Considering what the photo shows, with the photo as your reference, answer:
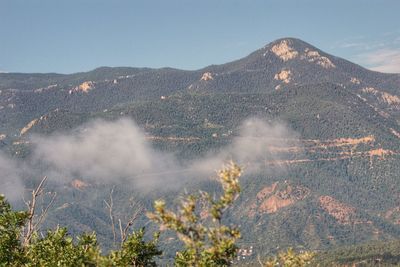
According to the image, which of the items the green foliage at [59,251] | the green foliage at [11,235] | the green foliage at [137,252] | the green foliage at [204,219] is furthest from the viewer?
the green foliage at [11,235]

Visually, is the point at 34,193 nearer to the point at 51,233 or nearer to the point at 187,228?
the point at 51,233

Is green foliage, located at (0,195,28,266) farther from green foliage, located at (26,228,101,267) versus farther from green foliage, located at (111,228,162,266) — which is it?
green foliage, located at (111,228,162,266)

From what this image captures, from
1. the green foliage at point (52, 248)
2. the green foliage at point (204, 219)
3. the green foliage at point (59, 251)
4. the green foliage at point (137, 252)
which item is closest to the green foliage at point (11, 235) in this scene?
the green foliage at point (52, 248)

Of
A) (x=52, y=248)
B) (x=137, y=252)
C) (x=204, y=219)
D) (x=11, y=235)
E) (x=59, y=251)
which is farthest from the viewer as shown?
(x=11, y=235)

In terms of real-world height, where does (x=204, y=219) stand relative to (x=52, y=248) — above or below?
above

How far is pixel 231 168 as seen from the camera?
123 feet

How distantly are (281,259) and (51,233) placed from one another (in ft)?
103

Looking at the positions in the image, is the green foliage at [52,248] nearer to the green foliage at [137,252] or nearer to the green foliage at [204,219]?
the green foliage at [137,252]

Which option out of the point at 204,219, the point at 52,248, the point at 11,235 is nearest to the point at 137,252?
the point at 52,248

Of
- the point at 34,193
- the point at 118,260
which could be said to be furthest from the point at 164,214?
the point at 34,193

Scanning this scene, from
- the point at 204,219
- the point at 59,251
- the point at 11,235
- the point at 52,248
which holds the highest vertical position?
the point at 204,219

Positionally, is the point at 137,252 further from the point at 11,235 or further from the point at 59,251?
the point at 11,235

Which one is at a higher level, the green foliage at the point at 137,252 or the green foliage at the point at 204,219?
the green foliage at the point at 204,219

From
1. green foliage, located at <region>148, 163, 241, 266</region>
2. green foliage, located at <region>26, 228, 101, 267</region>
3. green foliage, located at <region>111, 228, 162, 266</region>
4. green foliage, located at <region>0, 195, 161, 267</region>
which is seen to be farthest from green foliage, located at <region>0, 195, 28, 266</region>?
green foliage, located at <region>148, 163, 241, 266</region>
